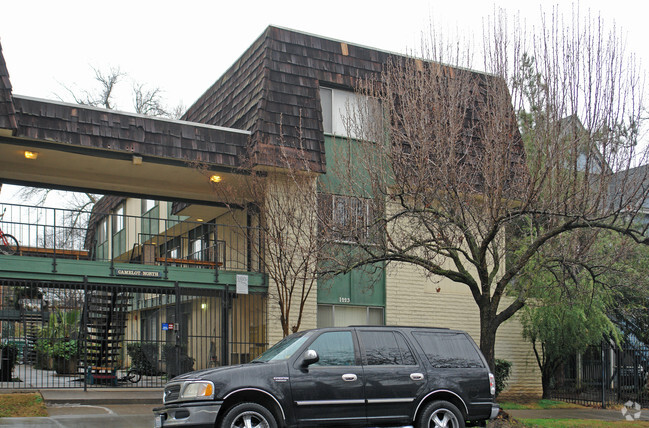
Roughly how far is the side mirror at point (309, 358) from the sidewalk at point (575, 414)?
8528 millimetres

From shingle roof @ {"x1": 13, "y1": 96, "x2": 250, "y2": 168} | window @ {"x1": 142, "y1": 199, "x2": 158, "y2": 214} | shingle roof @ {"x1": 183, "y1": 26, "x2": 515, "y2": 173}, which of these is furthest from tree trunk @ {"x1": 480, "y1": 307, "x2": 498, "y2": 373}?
window @ {"x1": 142, "y1": 199, "x2": 158, "y2": 214}

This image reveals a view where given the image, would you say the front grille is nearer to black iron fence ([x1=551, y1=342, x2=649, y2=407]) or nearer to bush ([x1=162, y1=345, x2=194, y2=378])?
bush ([x1=162, y1=345, x2=194, y2=378])

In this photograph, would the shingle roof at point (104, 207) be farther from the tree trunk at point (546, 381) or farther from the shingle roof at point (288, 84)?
the tree trunk at point (546, 381)

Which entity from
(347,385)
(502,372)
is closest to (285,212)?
(347,385)

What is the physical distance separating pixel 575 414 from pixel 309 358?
10833 millimetres

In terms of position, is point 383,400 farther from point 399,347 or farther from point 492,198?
point 492,198

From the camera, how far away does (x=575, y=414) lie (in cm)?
1709

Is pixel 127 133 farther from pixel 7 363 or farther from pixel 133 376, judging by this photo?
pixel 133 376

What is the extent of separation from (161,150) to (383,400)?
9.14 metres

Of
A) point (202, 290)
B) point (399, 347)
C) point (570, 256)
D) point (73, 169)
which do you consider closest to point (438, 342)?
point (399, 347)

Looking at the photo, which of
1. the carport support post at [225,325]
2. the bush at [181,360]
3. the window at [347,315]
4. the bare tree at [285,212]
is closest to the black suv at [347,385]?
the bare tree at [285,212]

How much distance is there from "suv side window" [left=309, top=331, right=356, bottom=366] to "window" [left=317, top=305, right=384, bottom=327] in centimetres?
861

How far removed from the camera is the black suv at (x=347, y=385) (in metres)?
8.58

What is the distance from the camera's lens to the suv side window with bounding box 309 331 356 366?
9.31 metres
